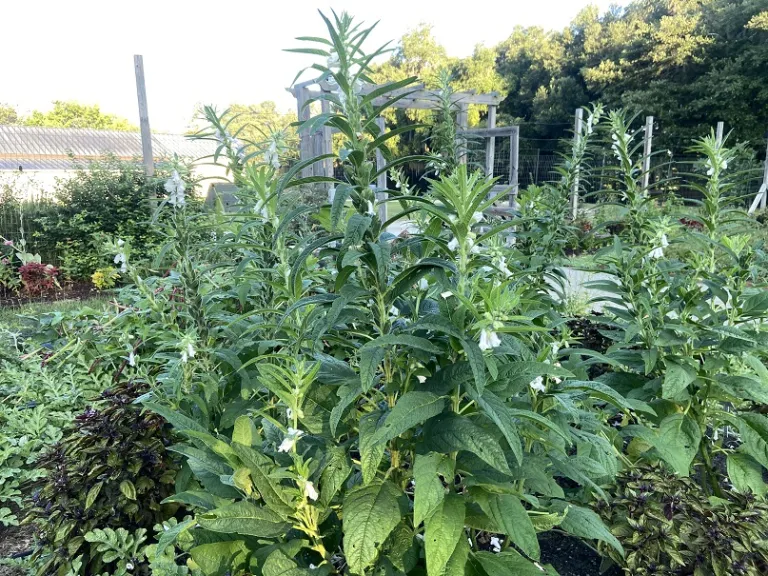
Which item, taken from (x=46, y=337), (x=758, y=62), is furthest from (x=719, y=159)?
(x=758, y=62)

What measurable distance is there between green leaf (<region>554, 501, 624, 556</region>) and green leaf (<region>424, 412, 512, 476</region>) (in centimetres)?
51

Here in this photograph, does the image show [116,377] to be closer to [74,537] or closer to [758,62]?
[74,537]

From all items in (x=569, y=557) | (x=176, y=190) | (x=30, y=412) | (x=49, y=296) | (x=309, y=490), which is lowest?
(x=49, y=296)

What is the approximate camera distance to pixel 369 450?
4.16 ft

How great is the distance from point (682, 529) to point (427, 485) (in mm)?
1160

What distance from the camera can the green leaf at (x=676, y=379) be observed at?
77.5 inches

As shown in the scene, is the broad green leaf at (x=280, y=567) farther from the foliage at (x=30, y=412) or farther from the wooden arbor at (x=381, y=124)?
the wooden arbor at (x=381, y=124)

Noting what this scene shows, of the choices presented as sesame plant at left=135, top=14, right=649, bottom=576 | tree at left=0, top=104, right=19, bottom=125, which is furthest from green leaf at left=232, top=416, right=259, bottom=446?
tree at left=0, top=104, right=19, bottom=125

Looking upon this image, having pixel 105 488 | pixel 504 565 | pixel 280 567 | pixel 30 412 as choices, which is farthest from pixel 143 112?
pixel 504 565

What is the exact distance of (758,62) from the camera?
1895 centimetres

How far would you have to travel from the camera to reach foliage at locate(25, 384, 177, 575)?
1922 millimetres

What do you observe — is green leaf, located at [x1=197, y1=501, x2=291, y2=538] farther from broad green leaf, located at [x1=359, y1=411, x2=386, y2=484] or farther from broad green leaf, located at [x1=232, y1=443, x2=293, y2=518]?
broad green leaf, located at [x1=359, y1=411, x2=386, y2=484]

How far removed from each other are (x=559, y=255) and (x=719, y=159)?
84cm

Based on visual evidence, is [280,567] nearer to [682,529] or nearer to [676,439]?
[682,529]
